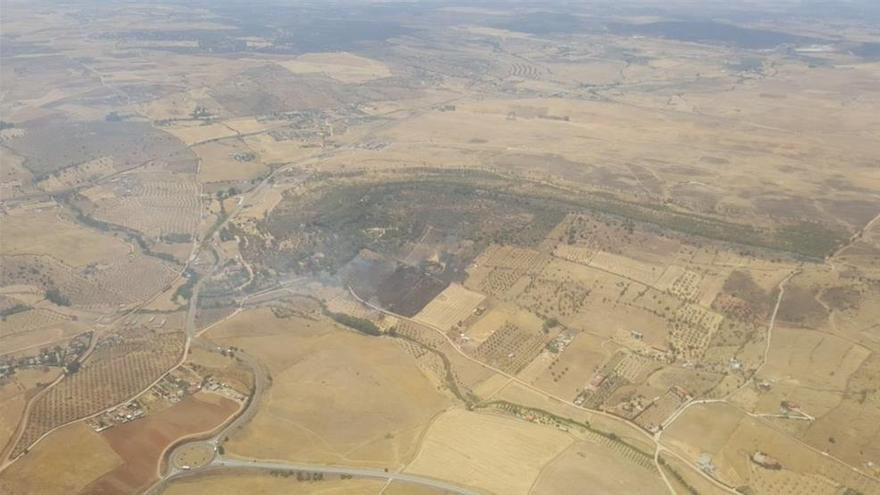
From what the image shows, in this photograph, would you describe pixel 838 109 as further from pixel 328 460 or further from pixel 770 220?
pixel 328 460

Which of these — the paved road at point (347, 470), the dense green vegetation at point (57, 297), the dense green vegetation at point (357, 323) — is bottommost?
the dense green vegetation at point (57, 297)

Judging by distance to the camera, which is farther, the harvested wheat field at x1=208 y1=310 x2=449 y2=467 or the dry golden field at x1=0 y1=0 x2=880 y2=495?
the harvested wheat field at x1=208 y1=310 x2=449 y2=467

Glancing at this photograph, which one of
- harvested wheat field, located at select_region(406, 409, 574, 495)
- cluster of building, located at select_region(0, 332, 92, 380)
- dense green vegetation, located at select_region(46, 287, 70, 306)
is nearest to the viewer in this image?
harvested wheat field, located at select_region(406, 409, 574, 495)

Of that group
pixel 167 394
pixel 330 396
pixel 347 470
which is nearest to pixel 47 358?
pixel 167 394

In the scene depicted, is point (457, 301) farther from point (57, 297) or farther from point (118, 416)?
point (57, 297)

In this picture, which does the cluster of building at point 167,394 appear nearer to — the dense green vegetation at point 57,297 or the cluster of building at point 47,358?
the cluster of building at point 47,358

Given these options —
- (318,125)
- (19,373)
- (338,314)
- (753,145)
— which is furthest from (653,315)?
(318,125)

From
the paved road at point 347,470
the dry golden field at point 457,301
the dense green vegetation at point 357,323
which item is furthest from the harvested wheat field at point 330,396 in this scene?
the dense green vegetation at point 357,323

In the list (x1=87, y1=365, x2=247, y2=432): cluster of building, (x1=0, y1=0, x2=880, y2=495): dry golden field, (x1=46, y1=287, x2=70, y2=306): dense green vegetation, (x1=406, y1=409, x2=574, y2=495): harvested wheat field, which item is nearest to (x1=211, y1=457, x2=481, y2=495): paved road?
(x1=406, y1=409, x2=574, y2=495): harvested wheat field

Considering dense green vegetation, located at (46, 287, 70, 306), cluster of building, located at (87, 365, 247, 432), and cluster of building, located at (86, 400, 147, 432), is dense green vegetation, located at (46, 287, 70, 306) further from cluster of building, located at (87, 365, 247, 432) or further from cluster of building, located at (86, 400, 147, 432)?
cluster of building, located at (86, 400, 147, 432)

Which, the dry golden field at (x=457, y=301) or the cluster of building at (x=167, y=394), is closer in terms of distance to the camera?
the dry golden field at (x=457, y=301)

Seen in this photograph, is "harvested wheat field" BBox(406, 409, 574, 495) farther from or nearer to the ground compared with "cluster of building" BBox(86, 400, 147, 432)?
farther from the ground
